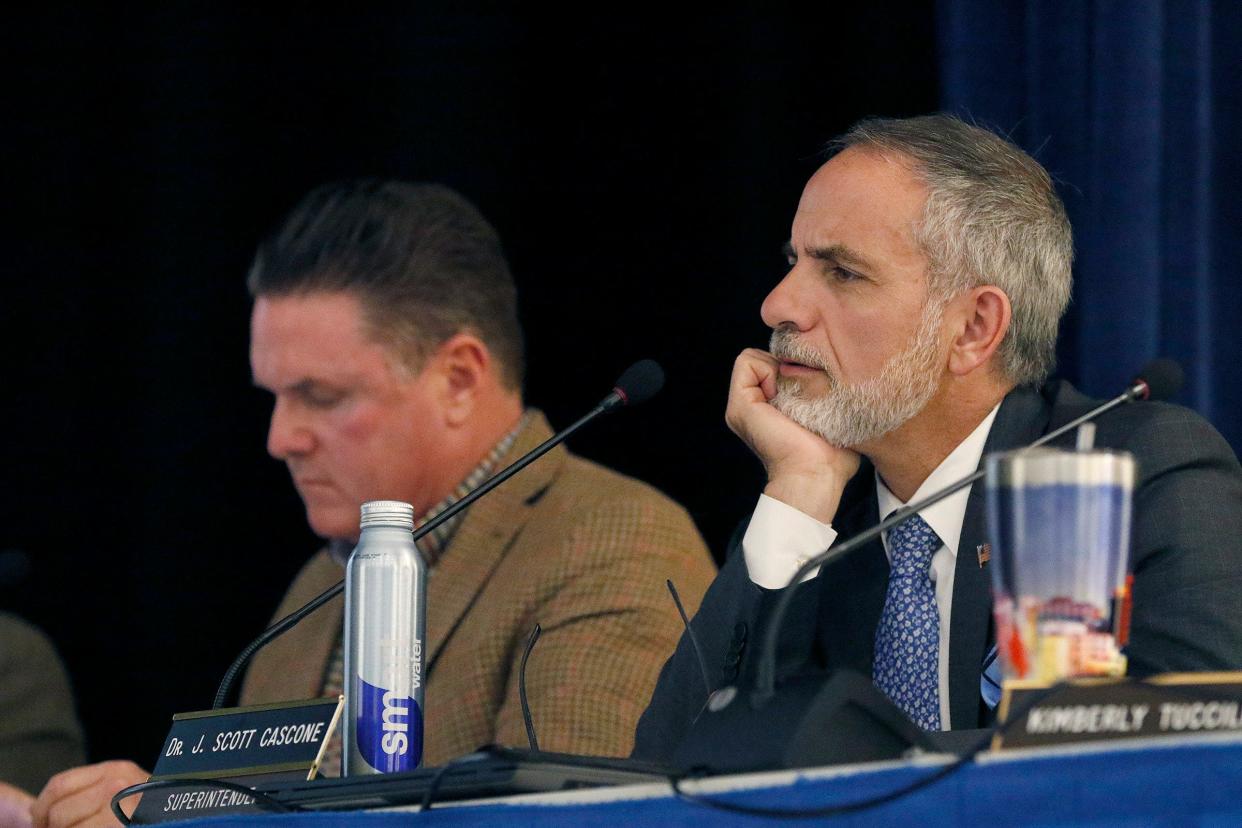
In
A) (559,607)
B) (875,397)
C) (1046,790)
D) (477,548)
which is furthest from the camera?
(477,548)

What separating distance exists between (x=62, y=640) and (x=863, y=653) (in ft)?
6.30

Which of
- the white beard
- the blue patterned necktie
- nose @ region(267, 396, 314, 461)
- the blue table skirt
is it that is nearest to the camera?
the blue table skirt

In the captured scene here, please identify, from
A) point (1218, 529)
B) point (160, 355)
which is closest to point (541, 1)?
point (160, 355)

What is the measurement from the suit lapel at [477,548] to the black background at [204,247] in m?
0.50

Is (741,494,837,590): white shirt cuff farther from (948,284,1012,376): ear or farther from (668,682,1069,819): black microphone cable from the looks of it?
(668,682,1069,819): black microphone cable

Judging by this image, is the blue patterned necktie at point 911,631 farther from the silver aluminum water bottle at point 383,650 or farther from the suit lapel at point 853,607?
the silver aluminum water bottle at point 383,650

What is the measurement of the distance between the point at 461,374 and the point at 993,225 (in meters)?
1.00

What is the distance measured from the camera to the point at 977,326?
71.6 inches

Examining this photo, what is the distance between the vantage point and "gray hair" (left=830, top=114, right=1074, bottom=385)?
1808 mm

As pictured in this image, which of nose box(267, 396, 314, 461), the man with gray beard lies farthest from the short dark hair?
the man with gray beard

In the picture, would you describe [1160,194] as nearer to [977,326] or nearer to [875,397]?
[977,326]

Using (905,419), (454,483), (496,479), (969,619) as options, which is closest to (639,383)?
(496,479)

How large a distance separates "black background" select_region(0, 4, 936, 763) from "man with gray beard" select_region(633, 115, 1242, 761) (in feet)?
3.52

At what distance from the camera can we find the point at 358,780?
113 centimetres
